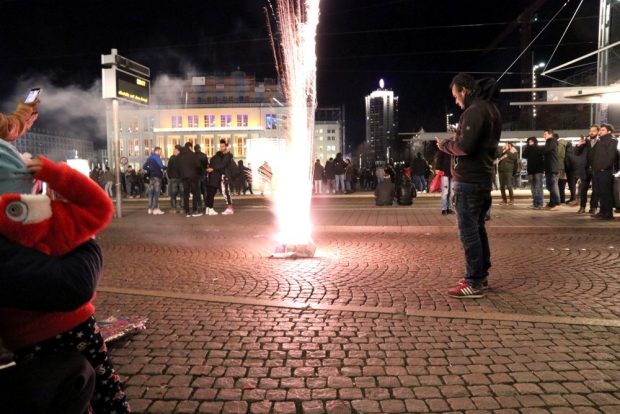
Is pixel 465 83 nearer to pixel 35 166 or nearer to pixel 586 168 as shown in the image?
pixel 35 166

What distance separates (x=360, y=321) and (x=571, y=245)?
18.4ft

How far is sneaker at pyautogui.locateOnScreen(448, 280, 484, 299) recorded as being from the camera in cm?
518

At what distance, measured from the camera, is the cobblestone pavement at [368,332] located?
3055 mm

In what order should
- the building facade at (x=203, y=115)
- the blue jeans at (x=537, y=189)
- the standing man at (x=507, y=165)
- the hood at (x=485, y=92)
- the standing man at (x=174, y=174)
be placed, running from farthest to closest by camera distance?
the building facade at (x=203, y=115), the standing man at (x=507, y=165), the standing man at (x=174, y=174), the blue jeans at (x=537, y=189), the hood at (x=485, y=92)

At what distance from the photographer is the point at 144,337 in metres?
4.14

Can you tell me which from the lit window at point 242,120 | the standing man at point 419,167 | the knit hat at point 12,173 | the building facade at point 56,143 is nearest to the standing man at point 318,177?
the standing man at point 419,167

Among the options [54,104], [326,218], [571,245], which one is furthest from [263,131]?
[571,245]

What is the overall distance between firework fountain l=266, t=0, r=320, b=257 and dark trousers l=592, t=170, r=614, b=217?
20.8 ft

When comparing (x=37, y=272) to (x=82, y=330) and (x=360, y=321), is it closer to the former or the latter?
(x=82, y=330)

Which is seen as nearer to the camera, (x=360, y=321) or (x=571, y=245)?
(x=360, y=321)

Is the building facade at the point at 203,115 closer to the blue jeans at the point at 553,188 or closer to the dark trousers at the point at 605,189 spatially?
the blue jeans at the point at 553,188

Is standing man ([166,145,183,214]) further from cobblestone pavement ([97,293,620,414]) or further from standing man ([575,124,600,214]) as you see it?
standing man ([575,124,600,214])

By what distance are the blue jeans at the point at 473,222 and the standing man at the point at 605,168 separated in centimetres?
719

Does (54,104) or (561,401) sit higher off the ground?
(54,104)
